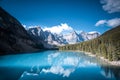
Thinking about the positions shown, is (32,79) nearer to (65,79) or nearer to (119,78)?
(65,79)

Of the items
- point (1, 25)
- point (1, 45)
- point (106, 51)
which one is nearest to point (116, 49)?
point (106, 51)

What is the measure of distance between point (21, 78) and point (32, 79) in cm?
324

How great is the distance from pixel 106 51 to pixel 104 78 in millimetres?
44694

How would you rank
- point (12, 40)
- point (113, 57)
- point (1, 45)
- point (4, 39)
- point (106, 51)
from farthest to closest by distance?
1. point (12, 40)
2. point (4, 39)
3. point (1, 45)
4. point (106, 51)
5. point (113, 57)

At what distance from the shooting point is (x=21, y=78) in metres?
40.6

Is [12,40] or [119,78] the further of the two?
[12,40]

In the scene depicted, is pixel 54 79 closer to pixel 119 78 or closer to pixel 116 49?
pixel 119 78

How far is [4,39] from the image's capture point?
181875 mm

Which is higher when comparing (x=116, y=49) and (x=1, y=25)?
(x=1, y=25)

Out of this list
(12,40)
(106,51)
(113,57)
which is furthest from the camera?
(12,40)

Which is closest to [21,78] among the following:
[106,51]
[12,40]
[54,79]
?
[54,79]

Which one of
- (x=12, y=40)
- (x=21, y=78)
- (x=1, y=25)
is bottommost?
(x=21, y=78)

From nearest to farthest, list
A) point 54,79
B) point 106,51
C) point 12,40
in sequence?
point 54,79 → point 106,51 → point 12,40

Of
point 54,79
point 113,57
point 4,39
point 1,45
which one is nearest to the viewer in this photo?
point 54,79
